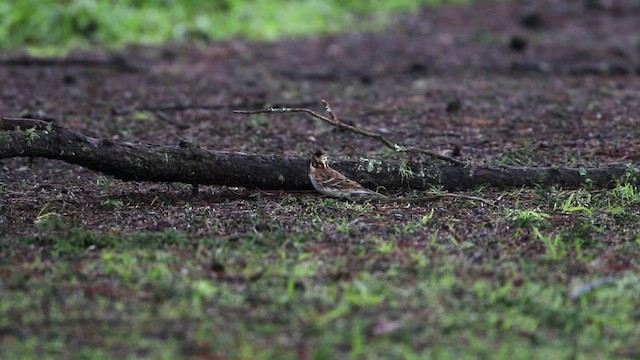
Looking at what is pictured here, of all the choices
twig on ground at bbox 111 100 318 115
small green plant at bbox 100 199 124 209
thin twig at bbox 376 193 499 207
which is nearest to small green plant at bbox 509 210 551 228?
thin twig at bbox 376 193 499 207

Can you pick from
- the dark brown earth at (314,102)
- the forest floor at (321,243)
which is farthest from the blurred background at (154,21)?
the forest floor at (321,243)

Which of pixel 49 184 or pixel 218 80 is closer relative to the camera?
pixel 49 184

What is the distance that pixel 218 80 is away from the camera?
10141mm

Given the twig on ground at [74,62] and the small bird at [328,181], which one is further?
the twig on ground at [74,62]

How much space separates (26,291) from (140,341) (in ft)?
2.28

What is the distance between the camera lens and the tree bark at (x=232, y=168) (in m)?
5.13

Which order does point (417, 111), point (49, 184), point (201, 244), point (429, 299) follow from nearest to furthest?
1. point (429, 299)
2. point (201, 244)
3. point (49, 184)
4. point (417, 111)

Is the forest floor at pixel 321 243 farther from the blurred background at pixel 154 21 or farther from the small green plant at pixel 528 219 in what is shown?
the blurred background at pixel 154 21

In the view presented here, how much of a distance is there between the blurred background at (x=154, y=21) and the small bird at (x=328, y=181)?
6960mm

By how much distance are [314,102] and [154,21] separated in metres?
5.76

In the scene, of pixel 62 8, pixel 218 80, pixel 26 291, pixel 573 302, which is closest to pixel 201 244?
pixel 26 291

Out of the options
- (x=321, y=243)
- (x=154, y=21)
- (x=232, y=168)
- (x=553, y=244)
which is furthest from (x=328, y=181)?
(x=154, y=21)

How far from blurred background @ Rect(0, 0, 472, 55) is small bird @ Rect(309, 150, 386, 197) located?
6960 mm

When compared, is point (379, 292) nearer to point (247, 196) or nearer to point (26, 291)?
point (26, 291)
